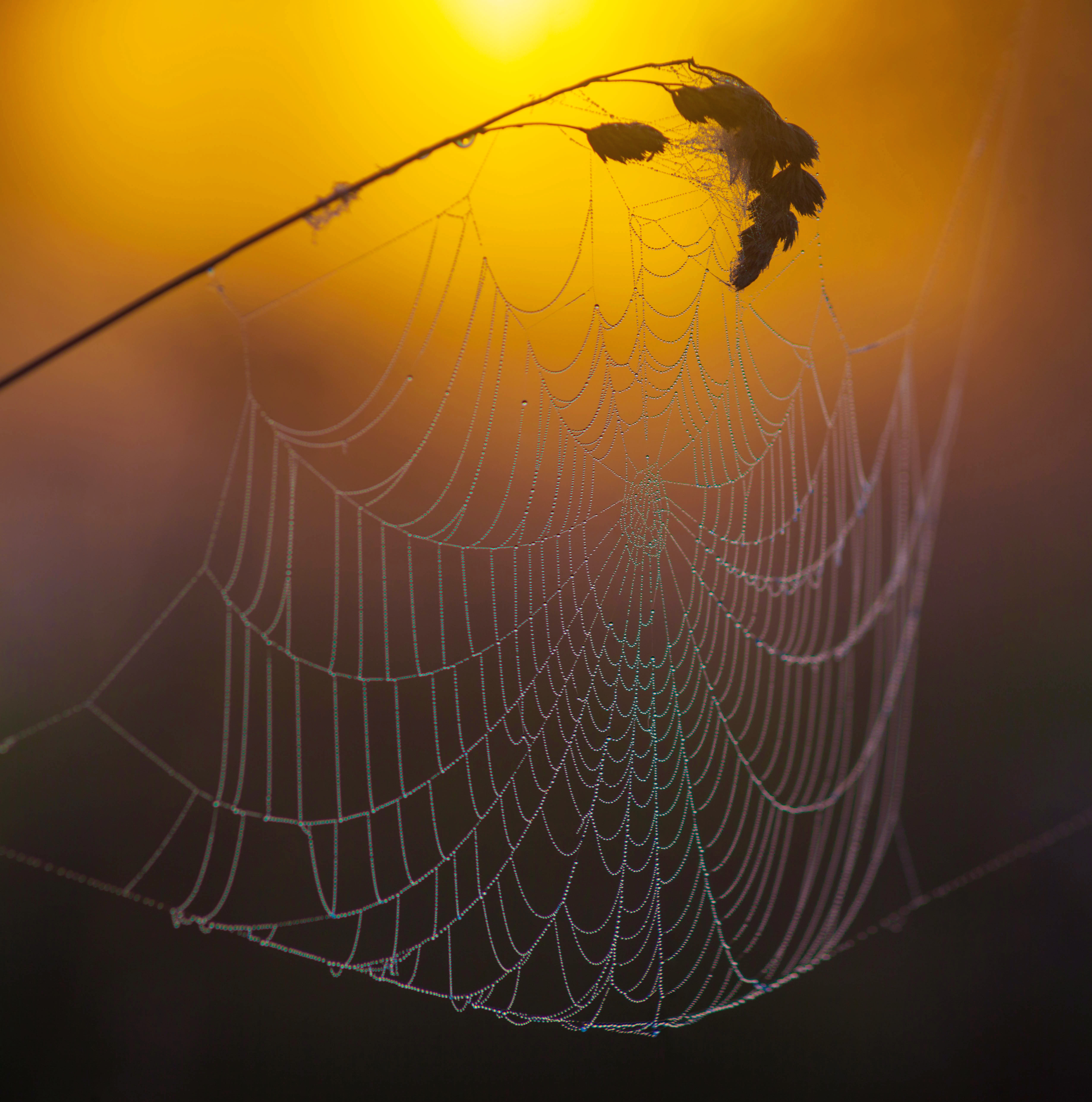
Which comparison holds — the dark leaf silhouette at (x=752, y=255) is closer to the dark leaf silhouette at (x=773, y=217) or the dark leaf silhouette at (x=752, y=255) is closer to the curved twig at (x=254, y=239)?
the dark leaf silhouette at (x=773, y=217)

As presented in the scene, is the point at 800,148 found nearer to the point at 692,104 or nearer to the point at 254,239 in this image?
the point at 692,104

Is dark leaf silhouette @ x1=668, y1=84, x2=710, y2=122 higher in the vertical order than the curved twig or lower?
higher

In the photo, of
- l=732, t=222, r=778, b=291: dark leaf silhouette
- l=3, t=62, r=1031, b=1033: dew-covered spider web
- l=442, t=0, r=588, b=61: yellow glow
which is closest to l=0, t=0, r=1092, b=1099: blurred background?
l=442, t=0, r=588, b=61: yellow glow

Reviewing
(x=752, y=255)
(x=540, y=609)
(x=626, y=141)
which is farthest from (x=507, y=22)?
(x=540, y=609)

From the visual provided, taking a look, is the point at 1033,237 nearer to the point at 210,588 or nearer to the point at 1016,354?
the point at 1016,354

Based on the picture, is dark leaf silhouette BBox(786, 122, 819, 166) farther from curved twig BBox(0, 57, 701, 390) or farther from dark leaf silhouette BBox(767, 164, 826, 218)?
curved twig BBox(0, 57, 701, 390)

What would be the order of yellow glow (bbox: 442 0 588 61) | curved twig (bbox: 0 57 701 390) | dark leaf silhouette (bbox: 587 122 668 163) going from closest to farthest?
curved twig (bbox: 0 57 701 390), dark leaf silhouette (bbox: 587 122 668 163), yellow glow (bbox: 442 0 588 61)
